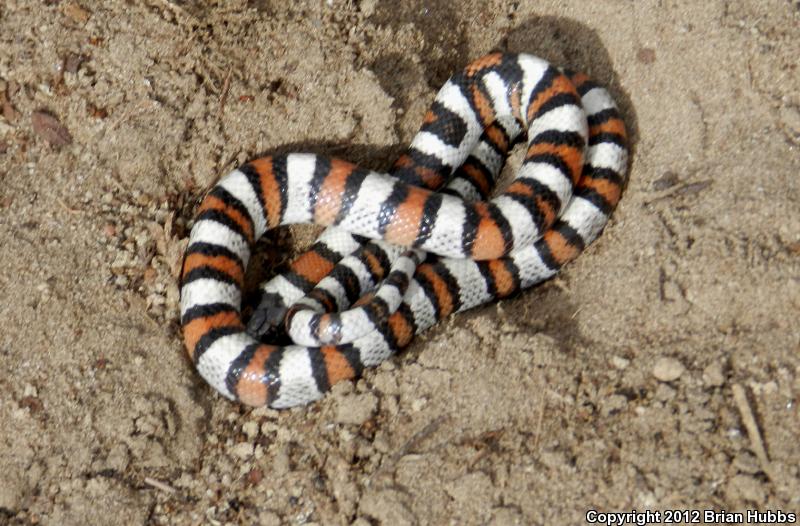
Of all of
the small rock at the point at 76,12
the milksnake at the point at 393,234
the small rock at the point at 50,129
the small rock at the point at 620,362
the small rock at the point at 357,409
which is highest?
the small rock at the point at 76,12

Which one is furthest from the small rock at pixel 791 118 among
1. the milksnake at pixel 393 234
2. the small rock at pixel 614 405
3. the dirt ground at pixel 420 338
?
the small rock at pixel 614 405

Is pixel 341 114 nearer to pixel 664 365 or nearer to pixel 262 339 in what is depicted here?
pixel 262 339

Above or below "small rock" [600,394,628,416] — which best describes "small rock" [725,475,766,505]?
below

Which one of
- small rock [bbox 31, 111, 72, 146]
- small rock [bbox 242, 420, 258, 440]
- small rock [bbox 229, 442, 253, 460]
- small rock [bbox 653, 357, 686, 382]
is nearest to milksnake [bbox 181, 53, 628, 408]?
small rock [bbox 242, 420, 258, 440]

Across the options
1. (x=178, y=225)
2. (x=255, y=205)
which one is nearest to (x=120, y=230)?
(x=178, y=225)

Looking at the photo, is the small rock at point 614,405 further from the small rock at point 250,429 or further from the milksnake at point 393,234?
the small rock at point 250,429

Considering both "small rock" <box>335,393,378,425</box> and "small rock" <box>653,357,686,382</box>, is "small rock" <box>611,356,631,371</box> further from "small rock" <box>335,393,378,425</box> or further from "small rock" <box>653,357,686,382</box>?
"small rock" <box>335,393,378,425</box>
